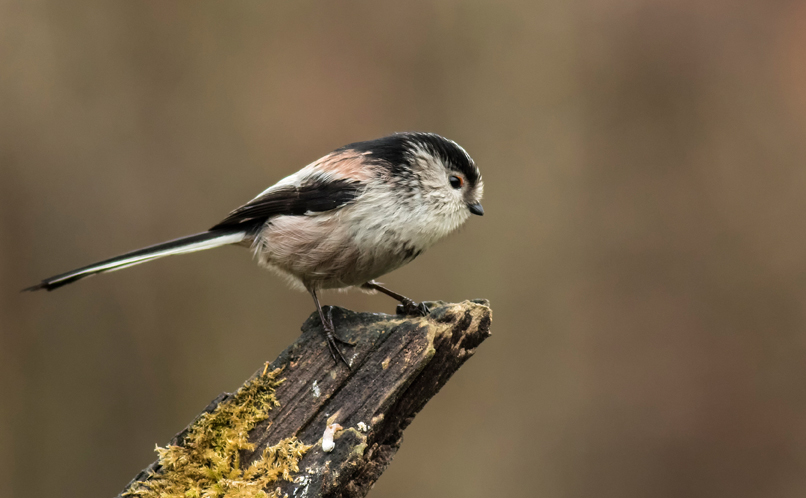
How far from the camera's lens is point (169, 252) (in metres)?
2.44

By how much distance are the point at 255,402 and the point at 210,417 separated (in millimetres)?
151

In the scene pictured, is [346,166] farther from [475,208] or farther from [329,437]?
[329,437]

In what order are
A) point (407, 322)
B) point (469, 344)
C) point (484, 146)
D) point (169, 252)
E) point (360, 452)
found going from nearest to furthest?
point (360, 452) < point (407, 322) < point (469, 344) < point (169, 252) < point (484, 146)

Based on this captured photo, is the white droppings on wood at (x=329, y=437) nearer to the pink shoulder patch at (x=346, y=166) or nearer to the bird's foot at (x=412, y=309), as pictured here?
the bird's foot at (x=412, y=309)

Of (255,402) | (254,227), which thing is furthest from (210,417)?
(254,227)

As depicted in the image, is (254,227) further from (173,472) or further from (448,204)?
(173,472)

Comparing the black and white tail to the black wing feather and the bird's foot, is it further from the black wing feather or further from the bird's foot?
the bird's foot

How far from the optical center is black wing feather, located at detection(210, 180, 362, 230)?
251 centimetres

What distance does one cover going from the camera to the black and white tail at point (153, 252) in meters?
2.14

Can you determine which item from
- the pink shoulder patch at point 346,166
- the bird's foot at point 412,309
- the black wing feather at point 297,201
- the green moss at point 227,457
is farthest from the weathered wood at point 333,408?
the pink shoulder patch at point 346,166

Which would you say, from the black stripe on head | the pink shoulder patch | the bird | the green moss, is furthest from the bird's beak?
the green moss

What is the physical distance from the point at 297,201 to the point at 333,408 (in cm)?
107

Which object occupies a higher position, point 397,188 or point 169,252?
point 397,188

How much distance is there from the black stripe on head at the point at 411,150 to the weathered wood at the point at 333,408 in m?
0.82
